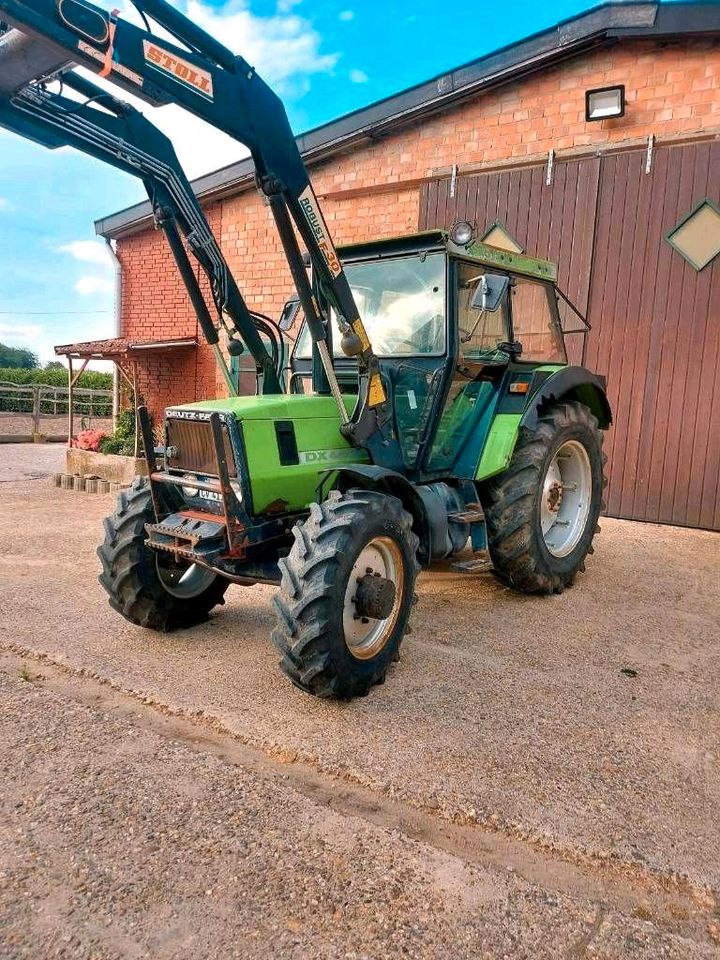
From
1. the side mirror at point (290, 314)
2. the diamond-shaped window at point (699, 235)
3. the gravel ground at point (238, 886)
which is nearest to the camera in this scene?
the gravel ground at point (238, 886)

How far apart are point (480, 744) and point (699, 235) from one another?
6236 millimetres

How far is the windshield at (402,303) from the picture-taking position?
4234 millimetres

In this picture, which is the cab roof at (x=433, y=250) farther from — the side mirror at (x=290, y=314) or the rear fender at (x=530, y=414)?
the rear fender at (x=530, y=414)

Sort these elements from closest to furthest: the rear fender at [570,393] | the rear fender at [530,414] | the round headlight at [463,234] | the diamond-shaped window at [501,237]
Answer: the round headlight at [463,234] → the rear fender at [530,414] → the rear fender at [570,393] → the diamond-shaped window at [501,237]

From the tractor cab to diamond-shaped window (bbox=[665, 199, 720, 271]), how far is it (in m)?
3.23

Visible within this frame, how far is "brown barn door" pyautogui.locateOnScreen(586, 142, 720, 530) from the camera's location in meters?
7.09

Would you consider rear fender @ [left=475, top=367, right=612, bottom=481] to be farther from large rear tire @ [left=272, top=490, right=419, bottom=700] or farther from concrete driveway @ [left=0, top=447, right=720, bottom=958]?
large rear tire @ [left=272, top=490, right=419, bottom=700]

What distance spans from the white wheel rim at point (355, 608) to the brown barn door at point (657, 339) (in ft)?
16.4

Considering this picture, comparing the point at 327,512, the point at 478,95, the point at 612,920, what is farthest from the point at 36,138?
the point at 478,95

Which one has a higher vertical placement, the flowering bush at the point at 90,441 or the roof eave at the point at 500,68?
the roof eave at the point at 500,68

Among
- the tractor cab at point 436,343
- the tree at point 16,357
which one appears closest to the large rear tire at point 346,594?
the tractor cab at point 436,343

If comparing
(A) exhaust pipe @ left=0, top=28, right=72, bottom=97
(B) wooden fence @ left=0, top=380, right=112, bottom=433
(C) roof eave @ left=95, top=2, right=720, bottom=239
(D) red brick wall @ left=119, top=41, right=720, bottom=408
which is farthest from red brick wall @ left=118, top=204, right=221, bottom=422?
(B) wooden fence @ left=0, top=380, right=112, bottom=433

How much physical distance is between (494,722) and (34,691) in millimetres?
2086

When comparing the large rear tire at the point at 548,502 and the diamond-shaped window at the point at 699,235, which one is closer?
the large rear tire at the point at 548,502
